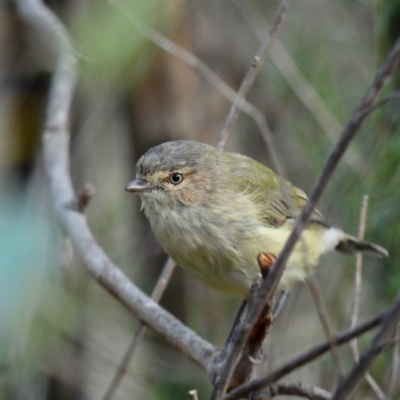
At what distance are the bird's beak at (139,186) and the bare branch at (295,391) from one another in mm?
1282

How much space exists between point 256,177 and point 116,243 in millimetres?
1696

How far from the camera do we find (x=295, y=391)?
2.32m

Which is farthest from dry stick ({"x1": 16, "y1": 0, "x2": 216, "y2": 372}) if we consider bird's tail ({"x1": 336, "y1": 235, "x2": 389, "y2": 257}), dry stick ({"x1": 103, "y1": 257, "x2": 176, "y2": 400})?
bird's tail ({"x1": 336, "y1": 235, "x2": 389, "y2": 257})

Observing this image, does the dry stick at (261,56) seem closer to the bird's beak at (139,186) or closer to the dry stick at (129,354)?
the bird's beak at (139,186)

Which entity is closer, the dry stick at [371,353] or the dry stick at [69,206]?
the dry stick at [371,353]

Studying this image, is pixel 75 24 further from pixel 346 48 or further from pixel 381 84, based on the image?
pixel 381 84

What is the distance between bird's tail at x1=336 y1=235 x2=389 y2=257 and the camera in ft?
12.7

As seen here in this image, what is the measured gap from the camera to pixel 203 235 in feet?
10.6

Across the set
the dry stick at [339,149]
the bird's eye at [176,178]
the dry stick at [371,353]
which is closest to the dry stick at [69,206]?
the bird's eye at [176,178]

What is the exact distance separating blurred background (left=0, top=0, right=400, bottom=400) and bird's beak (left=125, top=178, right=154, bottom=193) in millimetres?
608

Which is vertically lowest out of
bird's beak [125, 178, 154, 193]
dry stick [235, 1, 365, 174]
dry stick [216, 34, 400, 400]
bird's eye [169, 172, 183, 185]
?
dry stick [216, 34, 400, 400]

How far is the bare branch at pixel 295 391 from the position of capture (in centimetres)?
224

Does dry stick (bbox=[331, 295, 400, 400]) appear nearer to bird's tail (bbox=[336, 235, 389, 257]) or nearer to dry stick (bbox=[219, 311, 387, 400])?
dry stick (bbox=[219, 311, 387, 400])

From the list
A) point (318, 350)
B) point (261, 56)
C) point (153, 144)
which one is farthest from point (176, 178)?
point (318, 350)
